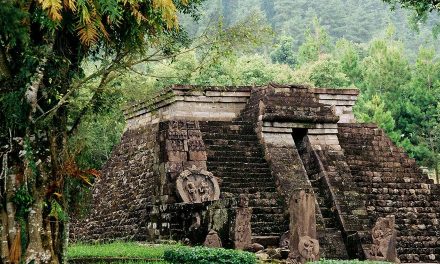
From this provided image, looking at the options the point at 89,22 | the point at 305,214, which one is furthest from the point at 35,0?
the point at 305,214

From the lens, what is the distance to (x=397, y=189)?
19969 mm

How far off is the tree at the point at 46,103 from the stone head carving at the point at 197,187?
6.28 m

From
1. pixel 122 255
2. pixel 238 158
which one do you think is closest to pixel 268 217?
pixel 238 158

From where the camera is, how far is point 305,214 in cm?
1484

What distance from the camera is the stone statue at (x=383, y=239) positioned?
16656mm

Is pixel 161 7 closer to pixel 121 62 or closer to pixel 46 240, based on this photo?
pixel 121 62

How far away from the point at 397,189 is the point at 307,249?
5.99 metres

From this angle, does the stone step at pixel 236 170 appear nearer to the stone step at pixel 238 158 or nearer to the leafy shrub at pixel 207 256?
the stone step at pixel 238 158

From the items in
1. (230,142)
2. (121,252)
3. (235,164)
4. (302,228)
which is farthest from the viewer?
(230,142)

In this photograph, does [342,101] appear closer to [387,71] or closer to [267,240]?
[267,240]

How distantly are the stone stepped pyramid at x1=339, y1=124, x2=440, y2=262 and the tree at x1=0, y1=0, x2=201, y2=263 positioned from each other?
9.39 meters

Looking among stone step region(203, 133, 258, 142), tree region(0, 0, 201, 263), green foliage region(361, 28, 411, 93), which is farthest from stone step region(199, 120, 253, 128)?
green foliage region(361, 28, 411, 93)

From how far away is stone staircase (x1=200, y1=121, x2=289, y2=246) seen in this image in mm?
17366

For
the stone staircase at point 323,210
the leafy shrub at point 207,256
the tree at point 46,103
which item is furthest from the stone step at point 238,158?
the tree at point 46,103
